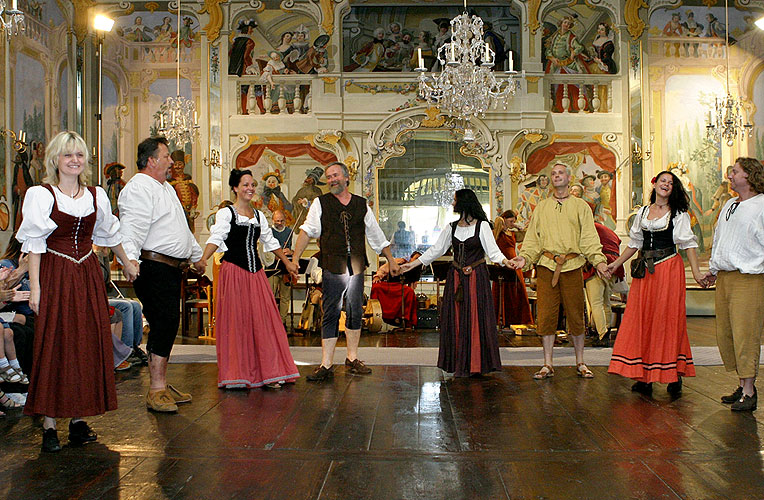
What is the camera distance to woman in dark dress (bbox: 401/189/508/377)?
5.38 meters

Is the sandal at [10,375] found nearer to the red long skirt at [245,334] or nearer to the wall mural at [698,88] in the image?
the red long skirt at [245,334]

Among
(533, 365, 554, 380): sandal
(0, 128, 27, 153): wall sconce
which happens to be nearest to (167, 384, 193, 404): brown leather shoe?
(533, 365, 554, 380): sandal

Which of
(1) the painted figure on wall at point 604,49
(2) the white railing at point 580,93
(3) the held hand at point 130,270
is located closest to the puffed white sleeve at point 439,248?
(3) the held hand at point 130,270

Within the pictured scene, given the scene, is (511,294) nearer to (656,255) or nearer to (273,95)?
(656,255)

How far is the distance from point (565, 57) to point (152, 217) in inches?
361

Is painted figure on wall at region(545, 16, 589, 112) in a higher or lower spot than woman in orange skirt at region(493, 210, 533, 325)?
higher

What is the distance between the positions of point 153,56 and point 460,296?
331 inches

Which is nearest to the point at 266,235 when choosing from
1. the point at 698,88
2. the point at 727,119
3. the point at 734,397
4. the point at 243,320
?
the point at 243,320

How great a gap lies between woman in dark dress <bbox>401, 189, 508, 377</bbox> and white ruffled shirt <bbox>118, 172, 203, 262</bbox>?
80.9 inches

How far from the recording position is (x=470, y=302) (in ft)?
17.8

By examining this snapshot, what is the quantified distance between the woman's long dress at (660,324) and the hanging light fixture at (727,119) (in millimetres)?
6201

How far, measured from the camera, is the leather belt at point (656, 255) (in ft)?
15.7

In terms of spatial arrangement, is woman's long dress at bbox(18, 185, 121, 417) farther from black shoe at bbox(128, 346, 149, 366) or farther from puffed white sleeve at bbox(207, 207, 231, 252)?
black shoe at bbox(128, 346, 149, 366)

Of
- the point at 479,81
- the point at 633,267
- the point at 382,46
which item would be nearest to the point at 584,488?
the point at 633,267
